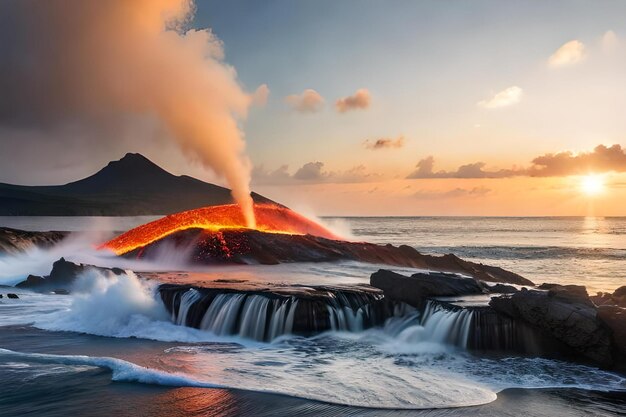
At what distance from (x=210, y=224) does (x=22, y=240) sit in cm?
1750

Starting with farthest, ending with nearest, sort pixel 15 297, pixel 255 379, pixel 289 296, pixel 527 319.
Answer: pixel 15 297, pixel 289 296, pixel 527 319, pixel 255 379

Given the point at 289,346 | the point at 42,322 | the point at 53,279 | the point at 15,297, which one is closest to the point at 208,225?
the point at 53,279

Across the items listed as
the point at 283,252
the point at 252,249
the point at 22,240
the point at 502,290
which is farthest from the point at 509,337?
the point at 22,240

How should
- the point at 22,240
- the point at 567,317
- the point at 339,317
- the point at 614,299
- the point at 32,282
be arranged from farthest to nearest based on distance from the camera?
1. the point at 22,240
2. the point at 32,282
3. the point at 614,299
4. the point at 339,317
5. the point at 567,317

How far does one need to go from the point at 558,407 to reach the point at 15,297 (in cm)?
2533

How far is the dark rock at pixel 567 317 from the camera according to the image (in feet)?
50.4

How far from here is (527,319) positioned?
16688 mm

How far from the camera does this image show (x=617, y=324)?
15.7 metres

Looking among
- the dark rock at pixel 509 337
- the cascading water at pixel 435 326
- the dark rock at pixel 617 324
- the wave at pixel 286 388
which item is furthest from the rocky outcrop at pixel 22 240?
the dark rock at pixel 617 324

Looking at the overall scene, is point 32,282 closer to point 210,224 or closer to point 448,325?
point 210,224

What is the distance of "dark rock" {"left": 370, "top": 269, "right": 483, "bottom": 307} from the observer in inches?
793

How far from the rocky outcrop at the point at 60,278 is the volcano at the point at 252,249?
628 centimetres

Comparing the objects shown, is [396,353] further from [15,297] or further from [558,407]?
[15,297]

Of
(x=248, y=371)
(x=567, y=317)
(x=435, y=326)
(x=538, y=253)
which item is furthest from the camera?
(x=538, y=253)
